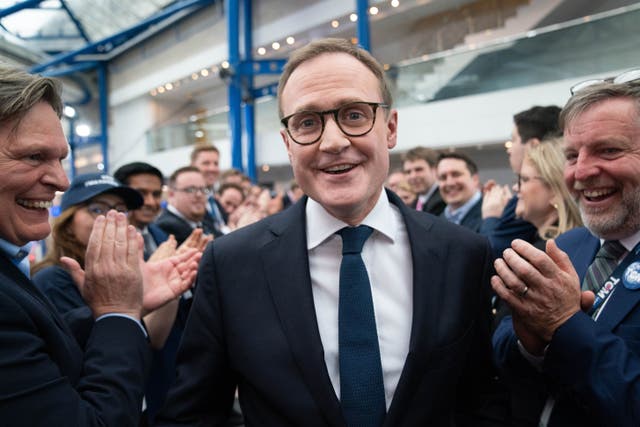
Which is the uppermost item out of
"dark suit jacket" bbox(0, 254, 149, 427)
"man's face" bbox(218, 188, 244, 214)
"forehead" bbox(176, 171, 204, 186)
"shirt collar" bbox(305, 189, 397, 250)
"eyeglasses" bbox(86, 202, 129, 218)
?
"forehead" bbox(176, 171, 204, 186)

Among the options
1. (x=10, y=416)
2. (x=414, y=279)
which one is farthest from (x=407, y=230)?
(x=10, y=416)

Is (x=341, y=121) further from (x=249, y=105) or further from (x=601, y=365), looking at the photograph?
(x=249, y=105)

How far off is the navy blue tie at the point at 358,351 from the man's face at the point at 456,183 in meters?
2.85

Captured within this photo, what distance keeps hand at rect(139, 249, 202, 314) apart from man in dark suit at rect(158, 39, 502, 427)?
537mm

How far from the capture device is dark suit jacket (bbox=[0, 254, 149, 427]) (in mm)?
1004

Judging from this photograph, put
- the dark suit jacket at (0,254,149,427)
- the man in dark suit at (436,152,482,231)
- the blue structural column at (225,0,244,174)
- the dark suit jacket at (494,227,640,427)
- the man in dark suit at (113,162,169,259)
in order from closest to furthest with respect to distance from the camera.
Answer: the dark suit jacket at (0,254,149,427) → the dark suit jacket at (494,227,640,427) → the man in dark suit at (113,162,169,259) → the man in dark suit at (436,152,482,231) → the blue structural column at (225,0,244,174)

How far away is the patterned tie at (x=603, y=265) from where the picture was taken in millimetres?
1406

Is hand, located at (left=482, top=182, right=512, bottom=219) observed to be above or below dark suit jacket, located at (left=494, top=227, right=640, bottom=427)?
above

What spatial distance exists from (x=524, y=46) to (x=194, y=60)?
11.1 m

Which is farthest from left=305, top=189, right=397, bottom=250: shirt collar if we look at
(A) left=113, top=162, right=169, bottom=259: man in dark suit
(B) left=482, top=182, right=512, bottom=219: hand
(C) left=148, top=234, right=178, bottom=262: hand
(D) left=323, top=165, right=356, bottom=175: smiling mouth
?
(A) left=113, top=162, right=169, bottom=259: man in dark suit

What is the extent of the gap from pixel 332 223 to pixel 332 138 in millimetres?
249

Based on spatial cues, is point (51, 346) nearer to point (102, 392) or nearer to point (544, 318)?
point (102, 392)

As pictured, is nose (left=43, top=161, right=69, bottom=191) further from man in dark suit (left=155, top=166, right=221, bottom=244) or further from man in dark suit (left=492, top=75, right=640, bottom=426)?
man in dark suit (left=155, top=166, right=221, bottom=244)

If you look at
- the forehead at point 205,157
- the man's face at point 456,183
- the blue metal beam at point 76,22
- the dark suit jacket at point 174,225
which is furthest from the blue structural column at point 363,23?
the blue metal beam at point 76,22
